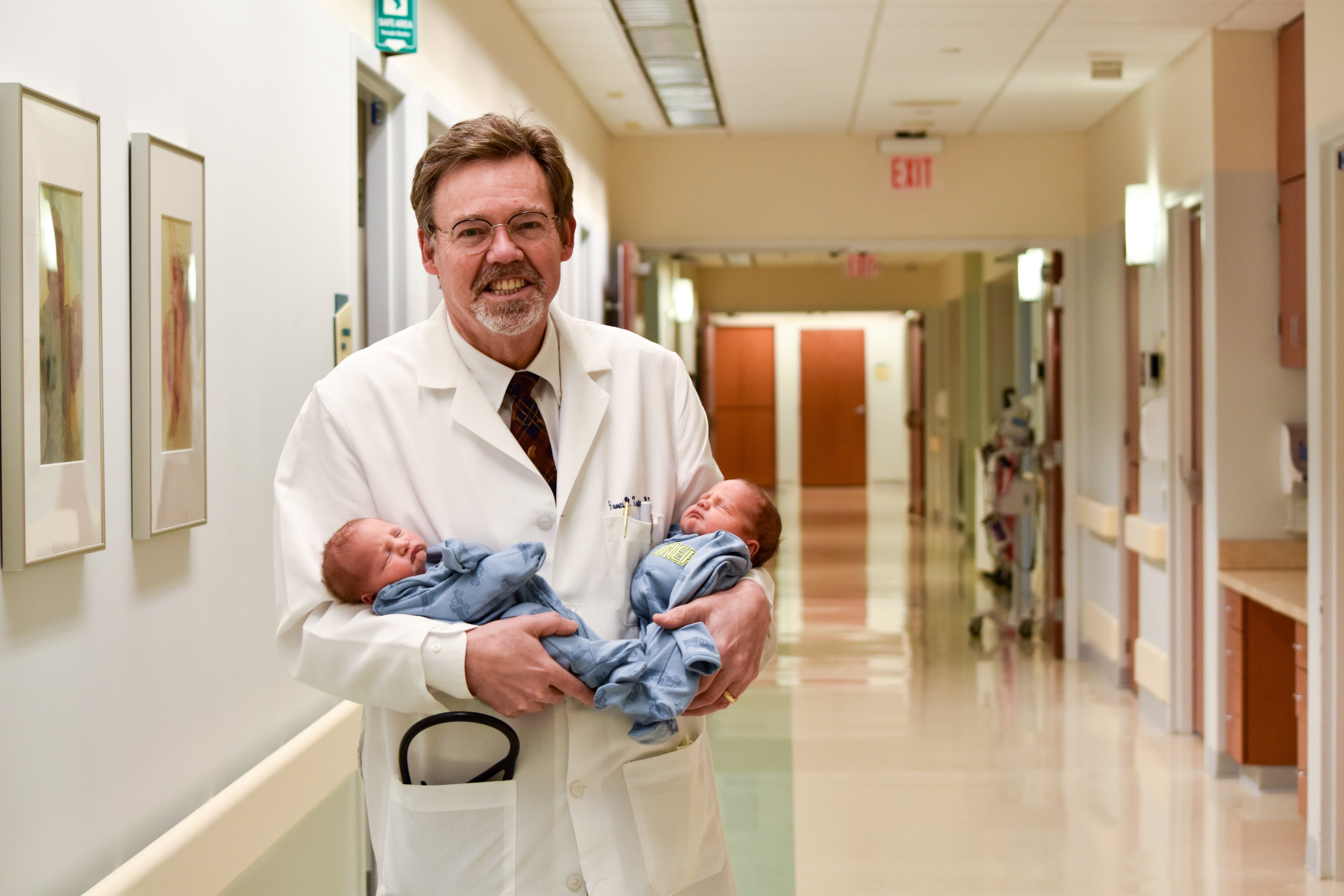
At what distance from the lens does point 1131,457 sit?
6.55m

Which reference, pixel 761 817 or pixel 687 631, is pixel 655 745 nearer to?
pixel 687 631

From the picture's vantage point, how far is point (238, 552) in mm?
2525

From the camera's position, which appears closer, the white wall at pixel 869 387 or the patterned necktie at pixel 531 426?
the patterned necktie at pixel 531 426

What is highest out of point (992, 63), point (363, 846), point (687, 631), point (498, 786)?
point (992, 63)

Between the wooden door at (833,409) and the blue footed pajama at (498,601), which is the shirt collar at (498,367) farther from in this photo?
the wooden door at (833,409)

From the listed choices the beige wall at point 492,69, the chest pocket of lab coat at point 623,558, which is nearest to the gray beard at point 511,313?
the chest pocket of lab coat at point 623,558

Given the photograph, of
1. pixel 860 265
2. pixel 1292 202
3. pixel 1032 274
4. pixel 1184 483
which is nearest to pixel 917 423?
pixel 860 265

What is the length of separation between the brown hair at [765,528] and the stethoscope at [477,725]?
53cm

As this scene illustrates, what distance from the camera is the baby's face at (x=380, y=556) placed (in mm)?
1571

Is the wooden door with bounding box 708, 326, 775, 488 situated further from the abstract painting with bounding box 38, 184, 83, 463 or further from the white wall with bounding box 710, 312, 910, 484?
the abstract painting with bounding box 38, 184, 83, 463

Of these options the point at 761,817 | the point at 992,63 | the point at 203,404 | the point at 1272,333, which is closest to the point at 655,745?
the point at 203,404

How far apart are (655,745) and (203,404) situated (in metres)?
1.15

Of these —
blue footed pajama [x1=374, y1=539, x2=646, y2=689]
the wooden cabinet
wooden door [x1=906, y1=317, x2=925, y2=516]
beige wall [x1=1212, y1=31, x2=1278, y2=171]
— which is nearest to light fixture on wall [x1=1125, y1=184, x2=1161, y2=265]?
beige wall [x1=1212, y1=31, x2=1278, y2=171]

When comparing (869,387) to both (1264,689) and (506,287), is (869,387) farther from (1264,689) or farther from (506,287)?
(506,287)
